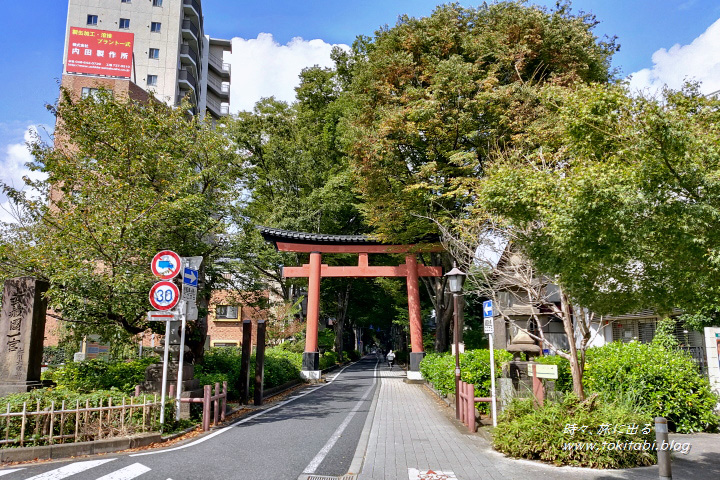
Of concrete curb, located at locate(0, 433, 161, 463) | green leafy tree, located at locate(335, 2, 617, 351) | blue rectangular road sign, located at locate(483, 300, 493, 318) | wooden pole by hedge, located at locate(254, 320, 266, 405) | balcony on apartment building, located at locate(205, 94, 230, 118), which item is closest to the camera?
concrete curb, located at locate(0, 433, 161, 463)

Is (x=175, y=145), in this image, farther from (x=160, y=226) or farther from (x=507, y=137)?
(x=507, y=137)

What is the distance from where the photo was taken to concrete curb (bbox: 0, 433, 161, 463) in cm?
655

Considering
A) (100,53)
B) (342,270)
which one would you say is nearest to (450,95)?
(342,270)

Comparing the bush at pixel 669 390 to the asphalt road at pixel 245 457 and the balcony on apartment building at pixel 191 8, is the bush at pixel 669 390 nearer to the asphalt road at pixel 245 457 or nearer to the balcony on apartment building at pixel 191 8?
the asphalt road at pixel 245 457

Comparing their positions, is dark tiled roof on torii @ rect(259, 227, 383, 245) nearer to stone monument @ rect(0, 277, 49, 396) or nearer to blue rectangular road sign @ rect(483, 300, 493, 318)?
stone monument @ rect(0, 277, 49, 396)

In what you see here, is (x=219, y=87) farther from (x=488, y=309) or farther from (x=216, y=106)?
(x=488, y=309)

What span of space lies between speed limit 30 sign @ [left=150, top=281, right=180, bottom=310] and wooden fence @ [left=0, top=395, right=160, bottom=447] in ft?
5.78

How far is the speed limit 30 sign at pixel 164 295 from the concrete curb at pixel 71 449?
7.75ft

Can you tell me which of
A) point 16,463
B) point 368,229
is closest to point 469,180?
point 16,463

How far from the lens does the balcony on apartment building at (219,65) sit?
50.8 m

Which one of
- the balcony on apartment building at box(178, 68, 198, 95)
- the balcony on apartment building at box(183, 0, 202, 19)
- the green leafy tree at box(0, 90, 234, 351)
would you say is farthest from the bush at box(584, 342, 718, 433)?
the balcony on apartment building at box(183, 0, 202, 19)

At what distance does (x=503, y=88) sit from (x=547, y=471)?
42.5ft

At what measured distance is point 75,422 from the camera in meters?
7.32

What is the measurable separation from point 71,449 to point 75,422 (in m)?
0.50
